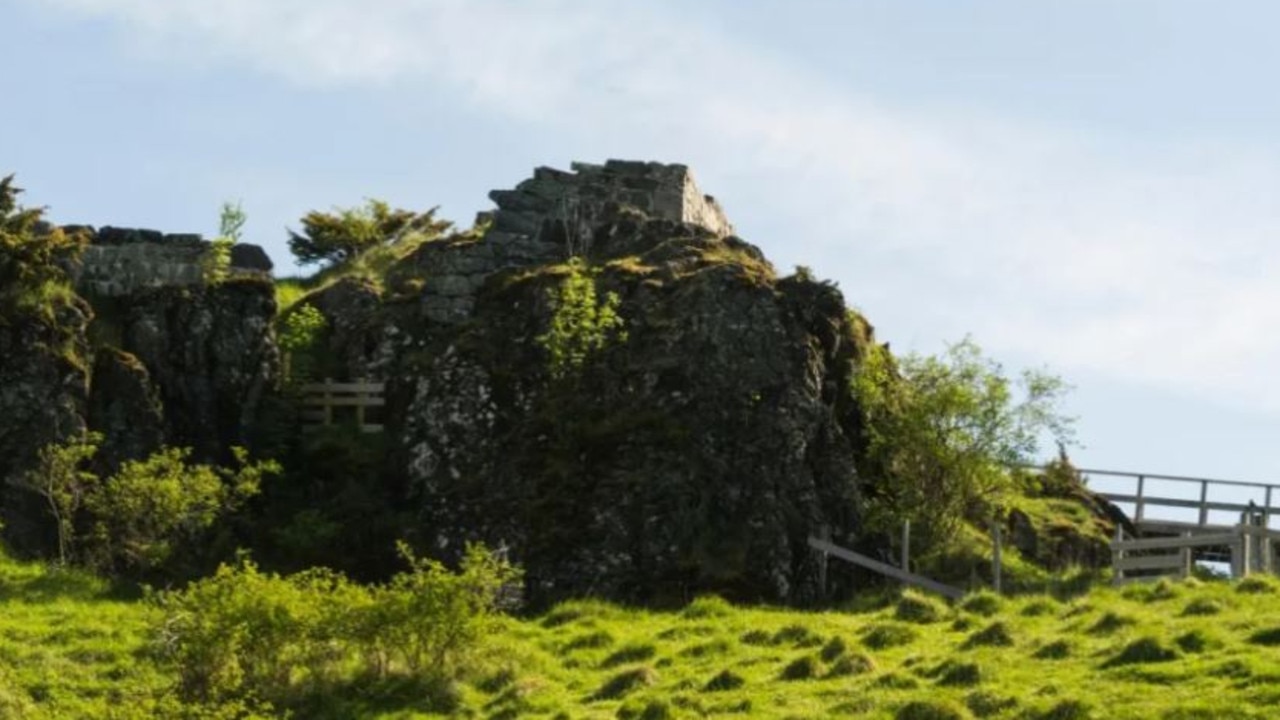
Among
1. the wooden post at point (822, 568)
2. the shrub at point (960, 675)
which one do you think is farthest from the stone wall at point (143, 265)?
the shrub at point (960, 675)

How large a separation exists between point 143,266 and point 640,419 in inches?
511

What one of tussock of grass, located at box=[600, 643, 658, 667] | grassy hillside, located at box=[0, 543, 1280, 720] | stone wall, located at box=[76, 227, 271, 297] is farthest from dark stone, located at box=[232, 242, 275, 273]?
tussock of grass, located at box=[600, 643, 658, 667]

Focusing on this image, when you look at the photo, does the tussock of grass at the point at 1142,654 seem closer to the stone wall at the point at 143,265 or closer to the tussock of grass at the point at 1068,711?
the tussock of grass at the point at 1068,711

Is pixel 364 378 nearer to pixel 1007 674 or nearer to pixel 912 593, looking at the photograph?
pixel 912 593

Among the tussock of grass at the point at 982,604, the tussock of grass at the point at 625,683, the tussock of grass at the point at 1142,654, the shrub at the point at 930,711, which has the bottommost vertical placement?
the tussock of grass at the point at 625,683

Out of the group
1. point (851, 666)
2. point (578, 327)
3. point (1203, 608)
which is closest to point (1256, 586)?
point (1203, 608)

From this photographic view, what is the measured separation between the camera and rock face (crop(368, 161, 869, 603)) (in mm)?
48094

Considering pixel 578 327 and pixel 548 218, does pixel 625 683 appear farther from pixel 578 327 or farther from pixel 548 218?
pixel 548 218

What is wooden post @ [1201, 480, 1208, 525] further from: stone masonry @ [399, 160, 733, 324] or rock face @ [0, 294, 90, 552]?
rock face @ [0, 294, 90, 552]

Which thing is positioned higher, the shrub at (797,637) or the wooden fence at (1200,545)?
the wooden fence at (1200,545)

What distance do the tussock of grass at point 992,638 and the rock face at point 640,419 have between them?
8331 millimetres

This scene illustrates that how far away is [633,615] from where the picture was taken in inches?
1781

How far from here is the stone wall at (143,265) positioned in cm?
5469

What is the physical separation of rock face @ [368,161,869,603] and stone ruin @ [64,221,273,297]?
15.9ft
